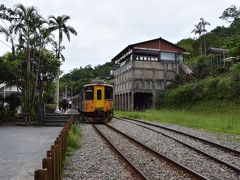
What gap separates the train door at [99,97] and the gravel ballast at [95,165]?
39.2 ft

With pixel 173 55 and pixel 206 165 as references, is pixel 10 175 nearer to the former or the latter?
pixel 206 165

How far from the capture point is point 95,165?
937cm

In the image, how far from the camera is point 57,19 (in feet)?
145

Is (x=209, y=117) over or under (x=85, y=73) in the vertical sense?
under

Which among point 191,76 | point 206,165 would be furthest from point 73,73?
point 206,165

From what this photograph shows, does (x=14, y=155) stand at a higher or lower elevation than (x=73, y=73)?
lower

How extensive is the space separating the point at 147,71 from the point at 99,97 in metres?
19.9

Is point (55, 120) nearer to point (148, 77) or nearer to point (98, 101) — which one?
point (98, 101)

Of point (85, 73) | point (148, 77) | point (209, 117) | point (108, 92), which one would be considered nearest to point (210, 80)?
point (209, 117)

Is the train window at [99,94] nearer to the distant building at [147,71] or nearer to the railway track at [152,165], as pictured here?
the railway track at [152,165]

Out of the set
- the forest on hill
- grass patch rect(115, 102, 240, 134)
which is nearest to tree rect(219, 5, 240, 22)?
the forest on hill

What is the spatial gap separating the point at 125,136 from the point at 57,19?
101ft

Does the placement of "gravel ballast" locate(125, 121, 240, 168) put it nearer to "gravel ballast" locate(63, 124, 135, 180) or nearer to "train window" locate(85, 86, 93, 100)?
"gravel ballast" locate(63, 124, 135, 180)

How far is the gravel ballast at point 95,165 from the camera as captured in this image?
8.07 meters
